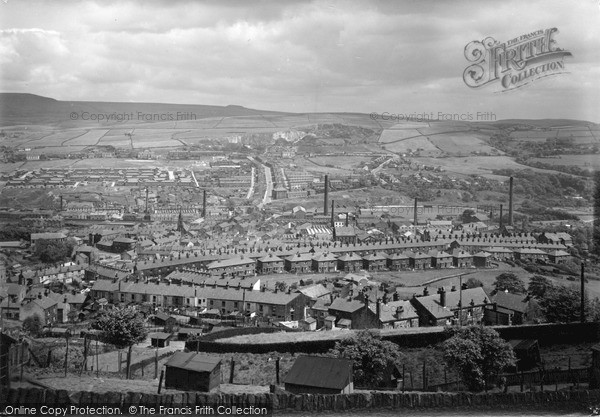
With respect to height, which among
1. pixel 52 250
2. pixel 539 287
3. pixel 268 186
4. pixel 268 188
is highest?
pixel 268 186

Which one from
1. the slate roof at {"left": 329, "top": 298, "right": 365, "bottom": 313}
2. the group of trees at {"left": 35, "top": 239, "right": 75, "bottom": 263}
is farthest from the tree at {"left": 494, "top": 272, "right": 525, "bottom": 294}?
the group of trees at {"left": 35, "top": 239, "right": 75, "bottom": 263}

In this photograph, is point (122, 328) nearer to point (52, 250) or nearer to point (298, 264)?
point (298, 264)

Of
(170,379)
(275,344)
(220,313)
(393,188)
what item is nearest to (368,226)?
(393,188)

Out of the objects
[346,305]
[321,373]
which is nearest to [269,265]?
[346,305]

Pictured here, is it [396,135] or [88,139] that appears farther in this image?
[396,135]

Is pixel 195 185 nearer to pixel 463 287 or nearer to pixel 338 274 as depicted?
pixel 338 274

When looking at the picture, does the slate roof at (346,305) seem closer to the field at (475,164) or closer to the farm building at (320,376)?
the farm building at (320,376)
